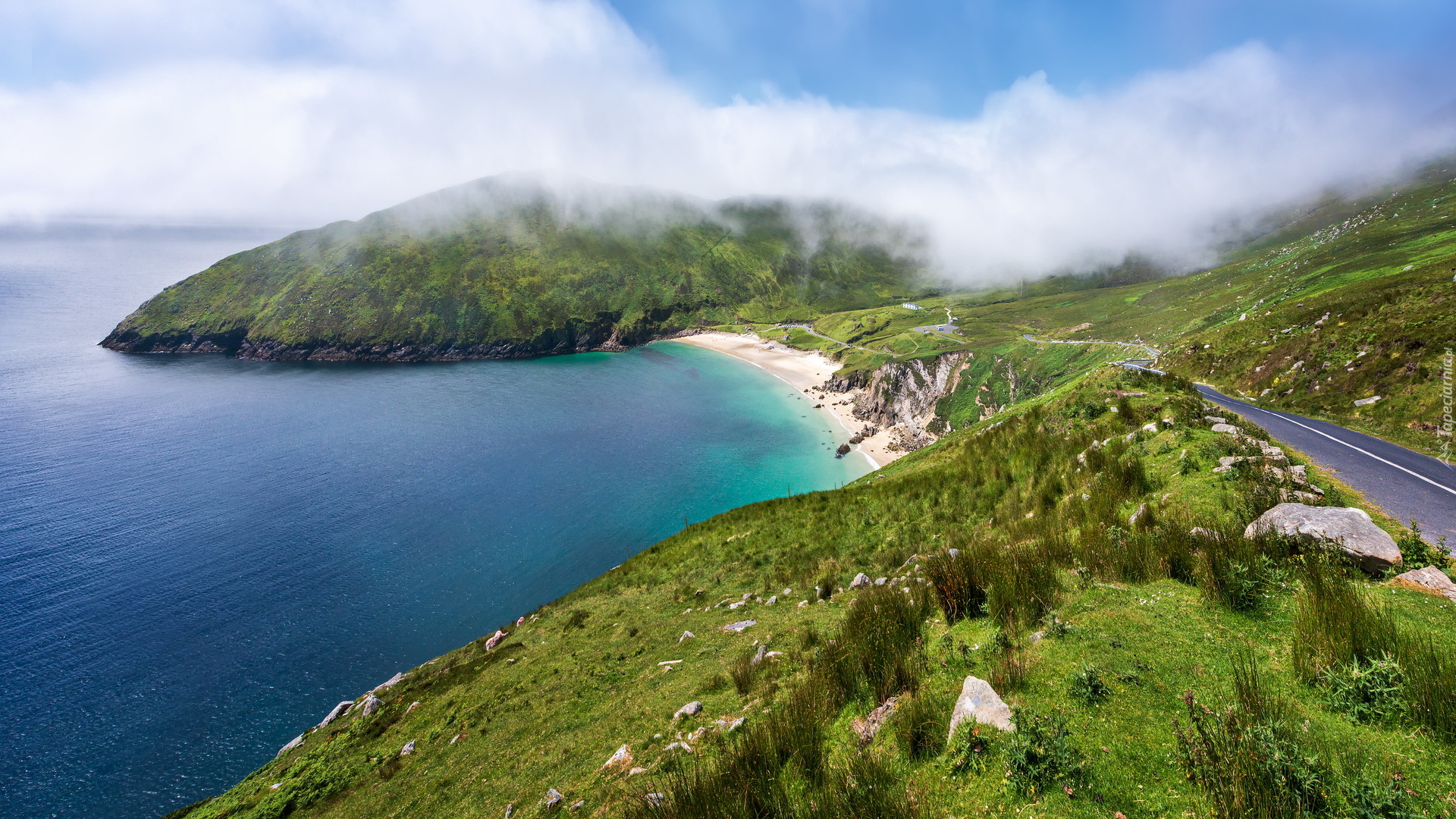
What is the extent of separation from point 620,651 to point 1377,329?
4093 centimetres

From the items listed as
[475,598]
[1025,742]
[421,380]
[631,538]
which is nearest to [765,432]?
[631,538]

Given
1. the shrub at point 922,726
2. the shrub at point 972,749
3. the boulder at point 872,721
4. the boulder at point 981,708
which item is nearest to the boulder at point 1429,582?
the boulder at point 981,708

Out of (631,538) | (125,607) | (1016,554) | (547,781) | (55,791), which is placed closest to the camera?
(1016,554)

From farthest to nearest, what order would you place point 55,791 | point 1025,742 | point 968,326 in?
point 968,326, point 55,791, point 1025,742

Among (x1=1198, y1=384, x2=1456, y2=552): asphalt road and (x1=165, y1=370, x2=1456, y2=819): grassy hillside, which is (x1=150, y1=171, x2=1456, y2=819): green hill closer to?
(x1=165, y1=370, x2=1456, y2=819): grassy hillside

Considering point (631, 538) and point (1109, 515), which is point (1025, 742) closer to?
point (1109, 515)

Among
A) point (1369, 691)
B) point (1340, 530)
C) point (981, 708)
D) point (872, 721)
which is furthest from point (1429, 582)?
point (872, 721)

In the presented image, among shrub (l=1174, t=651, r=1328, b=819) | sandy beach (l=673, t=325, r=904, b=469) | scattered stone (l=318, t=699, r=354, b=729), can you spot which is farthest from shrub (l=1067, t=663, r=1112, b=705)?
sandy beach (l=673, t=325, r=904, b=469)

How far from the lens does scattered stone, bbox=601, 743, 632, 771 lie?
9109 mm

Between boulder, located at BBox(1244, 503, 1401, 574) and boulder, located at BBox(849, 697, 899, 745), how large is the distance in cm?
727

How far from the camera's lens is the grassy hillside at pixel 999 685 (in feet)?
15.1

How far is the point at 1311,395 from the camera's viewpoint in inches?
981

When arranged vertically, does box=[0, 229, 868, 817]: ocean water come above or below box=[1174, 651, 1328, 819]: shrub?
below

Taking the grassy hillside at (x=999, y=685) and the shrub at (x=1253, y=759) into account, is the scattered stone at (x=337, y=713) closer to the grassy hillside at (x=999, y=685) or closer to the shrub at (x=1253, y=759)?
the grassy hillside at (x=999, y=685)
